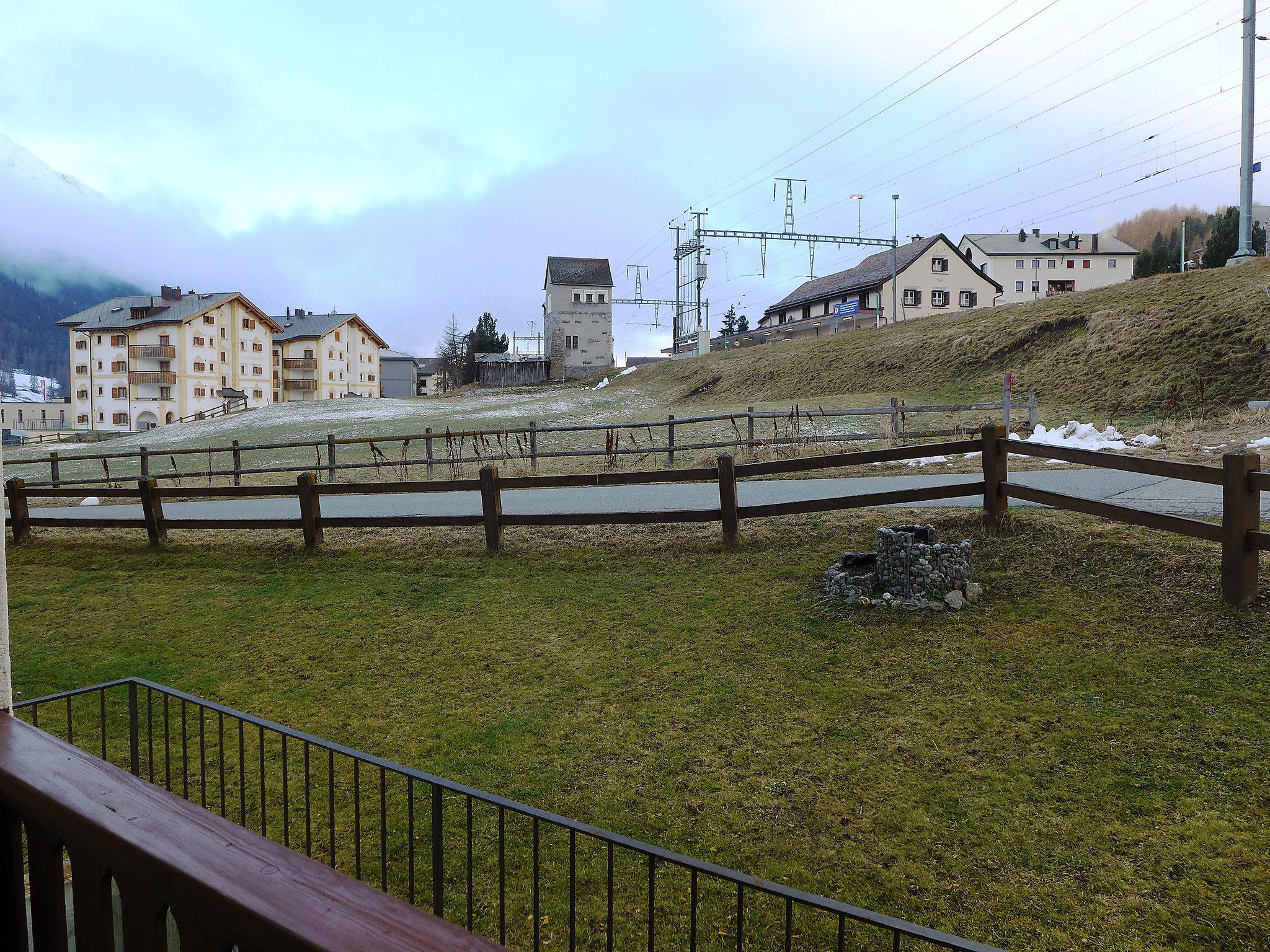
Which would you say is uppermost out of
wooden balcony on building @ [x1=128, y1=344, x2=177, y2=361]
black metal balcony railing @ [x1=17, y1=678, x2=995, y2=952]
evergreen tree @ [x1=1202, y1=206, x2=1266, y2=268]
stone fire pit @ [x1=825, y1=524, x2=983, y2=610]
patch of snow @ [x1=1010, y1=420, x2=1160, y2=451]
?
evergreen tree @ [x1=1202, y1=206, x2=1266, y2=268]

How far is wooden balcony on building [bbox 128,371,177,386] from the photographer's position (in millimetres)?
59719

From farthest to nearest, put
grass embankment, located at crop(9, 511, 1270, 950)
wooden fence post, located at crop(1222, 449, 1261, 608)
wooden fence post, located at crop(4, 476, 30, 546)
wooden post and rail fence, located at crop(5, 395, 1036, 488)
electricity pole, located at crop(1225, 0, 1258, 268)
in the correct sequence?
electricity pole, located at crop(1225, 0, 1258, 268)
wooden post and rail fence, located at crop(5, 395, 1036, 488)
wooden fence post, located at crop(4, 476, 30, 546)
wooden fence post, located at crop(1222, 449, 1261, 608)
grass embankment, located at crop(9, 511, 1270, 950)

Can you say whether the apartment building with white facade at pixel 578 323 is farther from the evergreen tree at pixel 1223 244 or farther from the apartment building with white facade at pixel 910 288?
the evergreen tree at pixel 1223 244

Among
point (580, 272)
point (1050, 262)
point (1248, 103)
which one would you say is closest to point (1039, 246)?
point (1050, 262)

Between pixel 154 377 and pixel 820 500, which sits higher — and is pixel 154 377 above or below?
above

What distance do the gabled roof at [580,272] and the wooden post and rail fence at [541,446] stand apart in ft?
162

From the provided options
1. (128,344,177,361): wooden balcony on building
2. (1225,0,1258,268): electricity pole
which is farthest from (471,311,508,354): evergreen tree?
(1225,0,1258,268): electricity pole

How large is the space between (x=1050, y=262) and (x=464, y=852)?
80707 mm

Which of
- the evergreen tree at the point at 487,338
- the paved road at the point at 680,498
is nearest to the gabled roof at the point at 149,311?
the evergreen tree at the point at 487,338

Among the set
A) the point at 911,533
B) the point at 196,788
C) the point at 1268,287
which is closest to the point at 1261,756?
the point at 911,533

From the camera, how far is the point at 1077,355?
25016mm

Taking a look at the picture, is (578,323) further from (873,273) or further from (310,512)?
(310,512)

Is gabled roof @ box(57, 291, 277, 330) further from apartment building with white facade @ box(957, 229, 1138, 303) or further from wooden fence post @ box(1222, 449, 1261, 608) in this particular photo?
wooden fence post @ box(1222, 449, 1261, 608)

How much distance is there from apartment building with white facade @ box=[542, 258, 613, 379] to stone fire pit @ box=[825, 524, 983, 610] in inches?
2509
